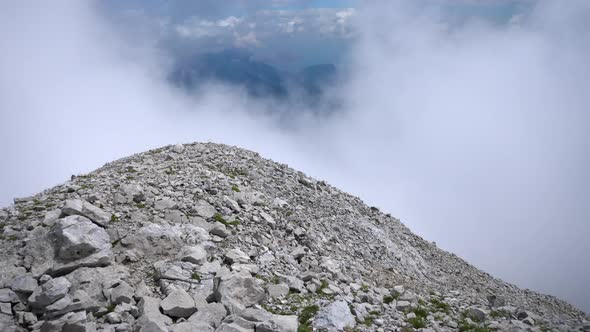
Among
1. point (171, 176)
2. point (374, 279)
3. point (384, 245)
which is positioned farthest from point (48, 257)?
point (384, 245)

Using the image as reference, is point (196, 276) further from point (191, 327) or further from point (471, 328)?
point (471, 328)

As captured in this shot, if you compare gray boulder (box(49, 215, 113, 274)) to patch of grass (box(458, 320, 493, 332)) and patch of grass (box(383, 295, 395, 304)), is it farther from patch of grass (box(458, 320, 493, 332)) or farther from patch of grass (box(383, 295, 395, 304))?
patch of grass (box(458, 320, 493, 332))

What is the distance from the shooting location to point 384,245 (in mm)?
33875

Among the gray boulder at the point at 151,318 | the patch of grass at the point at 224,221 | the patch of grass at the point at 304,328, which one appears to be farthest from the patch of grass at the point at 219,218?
the patch of grass at the point at 304,328

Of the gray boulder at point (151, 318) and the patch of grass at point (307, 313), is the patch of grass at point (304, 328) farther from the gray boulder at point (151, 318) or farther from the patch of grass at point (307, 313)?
the gray boulder at point (151, 318)

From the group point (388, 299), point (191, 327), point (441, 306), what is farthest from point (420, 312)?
point (191, 327)

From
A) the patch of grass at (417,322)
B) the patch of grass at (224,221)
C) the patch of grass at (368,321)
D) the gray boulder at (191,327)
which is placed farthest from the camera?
the patch of grass at (224,221)

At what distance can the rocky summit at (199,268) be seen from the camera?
16781mm

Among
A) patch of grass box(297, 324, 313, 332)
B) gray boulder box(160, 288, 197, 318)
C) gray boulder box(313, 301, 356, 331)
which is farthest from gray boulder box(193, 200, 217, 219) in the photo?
patch of grass box(297, 324, 313, 332)

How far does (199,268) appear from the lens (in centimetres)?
2000

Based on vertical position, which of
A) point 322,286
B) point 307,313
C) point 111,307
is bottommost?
point 111,307

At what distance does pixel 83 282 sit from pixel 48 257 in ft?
10.1

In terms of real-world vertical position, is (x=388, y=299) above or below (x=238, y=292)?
above

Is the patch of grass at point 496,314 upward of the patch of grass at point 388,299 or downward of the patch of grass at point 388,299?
upward
